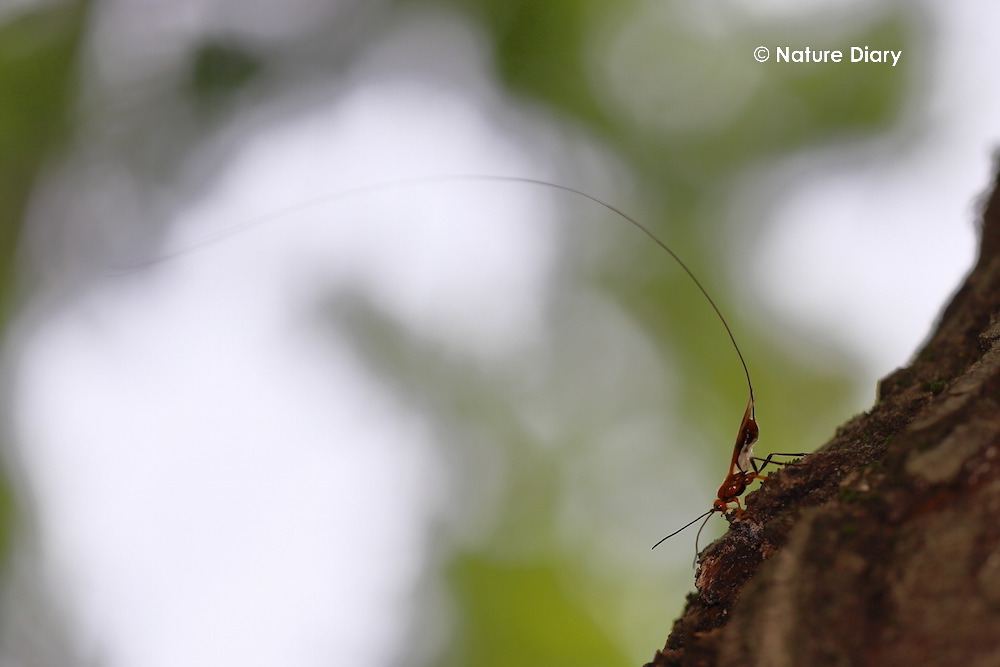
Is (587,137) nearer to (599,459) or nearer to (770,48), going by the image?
(770,48)

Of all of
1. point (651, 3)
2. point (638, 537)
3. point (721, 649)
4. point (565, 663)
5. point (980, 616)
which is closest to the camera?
point (980, 616)

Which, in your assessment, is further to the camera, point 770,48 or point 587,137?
point 587,137

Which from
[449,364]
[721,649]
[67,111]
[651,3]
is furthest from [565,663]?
[67,111]

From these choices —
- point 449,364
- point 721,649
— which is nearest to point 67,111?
point 449,364

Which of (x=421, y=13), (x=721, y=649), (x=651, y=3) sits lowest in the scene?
(x=721, y=649)

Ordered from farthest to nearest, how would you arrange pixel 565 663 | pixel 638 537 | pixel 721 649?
pixel 638 537 → pixel 565 663 → pixel 721 649

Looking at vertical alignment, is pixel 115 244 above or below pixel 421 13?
below
